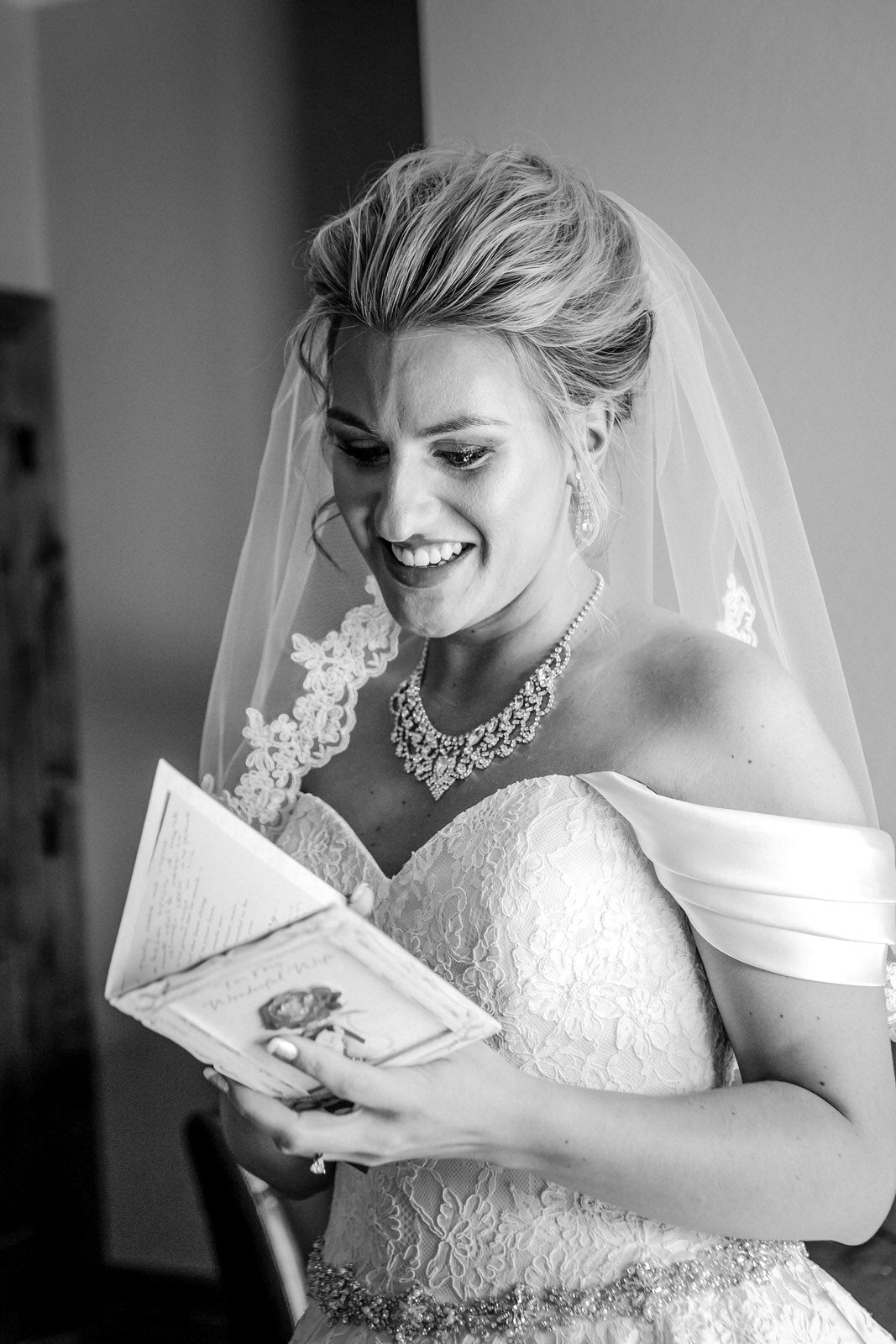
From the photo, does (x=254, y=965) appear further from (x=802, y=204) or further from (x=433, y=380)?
(x=802, y=204)

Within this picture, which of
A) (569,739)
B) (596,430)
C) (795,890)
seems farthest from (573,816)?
(596,430)

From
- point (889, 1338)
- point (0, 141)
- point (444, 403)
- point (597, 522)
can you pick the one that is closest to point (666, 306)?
point (597, 522)

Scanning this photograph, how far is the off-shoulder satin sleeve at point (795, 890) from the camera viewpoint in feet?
4.09

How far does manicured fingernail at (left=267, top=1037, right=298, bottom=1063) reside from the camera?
3.23ft

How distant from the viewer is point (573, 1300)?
4.27 feet

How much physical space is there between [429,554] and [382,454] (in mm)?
129

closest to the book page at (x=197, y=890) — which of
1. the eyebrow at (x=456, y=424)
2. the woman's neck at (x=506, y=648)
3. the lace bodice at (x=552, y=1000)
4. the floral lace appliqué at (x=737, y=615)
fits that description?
the lace bodice at (x=552, y=1000)

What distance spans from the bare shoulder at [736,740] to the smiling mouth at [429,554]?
25 centimetres

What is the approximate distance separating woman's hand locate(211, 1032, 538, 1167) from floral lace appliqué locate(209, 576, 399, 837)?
0.68m

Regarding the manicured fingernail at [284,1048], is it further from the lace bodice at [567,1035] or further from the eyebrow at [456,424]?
the eyebrow at [456,424]

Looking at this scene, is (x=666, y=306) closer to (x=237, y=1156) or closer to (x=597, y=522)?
(x=597, y=522)

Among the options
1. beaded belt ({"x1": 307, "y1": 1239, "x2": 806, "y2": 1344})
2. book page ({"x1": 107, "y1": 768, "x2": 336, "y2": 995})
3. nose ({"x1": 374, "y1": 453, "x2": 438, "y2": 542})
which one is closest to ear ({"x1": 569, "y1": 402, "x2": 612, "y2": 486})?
nose ({"x1": 374, "y1": 453, "x2": 438, "y2": 542})

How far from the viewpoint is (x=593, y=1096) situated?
1.19m

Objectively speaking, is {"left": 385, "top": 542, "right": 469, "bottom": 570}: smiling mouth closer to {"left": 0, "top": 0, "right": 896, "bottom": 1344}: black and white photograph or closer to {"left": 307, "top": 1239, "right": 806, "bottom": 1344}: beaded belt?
{"left": 0, "top": 0, "right": 896, "bottom": 1344}: black and white photograph
